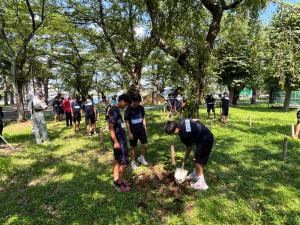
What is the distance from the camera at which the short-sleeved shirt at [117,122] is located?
21.3 feet

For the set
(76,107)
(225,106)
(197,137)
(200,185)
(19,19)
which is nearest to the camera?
(197,137)

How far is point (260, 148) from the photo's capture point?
35.1 ft

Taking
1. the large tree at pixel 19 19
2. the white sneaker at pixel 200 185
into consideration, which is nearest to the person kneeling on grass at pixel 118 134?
the white sneaker at pixel 200 185

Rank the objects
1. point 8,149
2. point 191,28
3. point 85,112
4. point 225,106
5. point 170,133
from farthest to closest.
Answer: point 225,106 → point 85,112 → point 8,149 → point 191,28 → point 170,133

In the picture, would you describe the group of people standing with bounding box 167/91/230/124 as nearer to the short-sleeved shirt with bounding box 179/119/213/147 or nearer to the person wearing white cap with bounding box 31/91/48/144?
the person wearing white cap with bounding box 31/91/48/144

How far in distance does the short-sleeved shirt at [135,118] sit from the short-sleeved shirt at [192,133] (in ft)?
5.55

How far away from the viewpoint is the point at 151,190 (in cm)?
691

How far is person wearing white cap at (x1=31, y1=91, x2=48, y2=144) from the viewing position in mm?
11719

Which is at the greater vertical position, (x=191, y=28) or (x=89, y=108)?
(x=191, y=28)

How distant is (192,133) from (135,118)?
6.31ft

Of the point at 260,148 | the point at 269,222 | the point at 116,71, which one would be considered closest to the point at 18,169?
the point at 269,222

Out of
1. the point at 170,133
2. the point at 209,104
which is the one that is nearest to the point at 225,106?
the point at 209,104

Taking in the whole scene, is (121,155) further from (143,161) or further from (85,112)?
(85,112)

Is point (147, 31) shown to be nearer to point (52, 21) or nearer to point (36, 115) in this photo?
point (36, 115)
